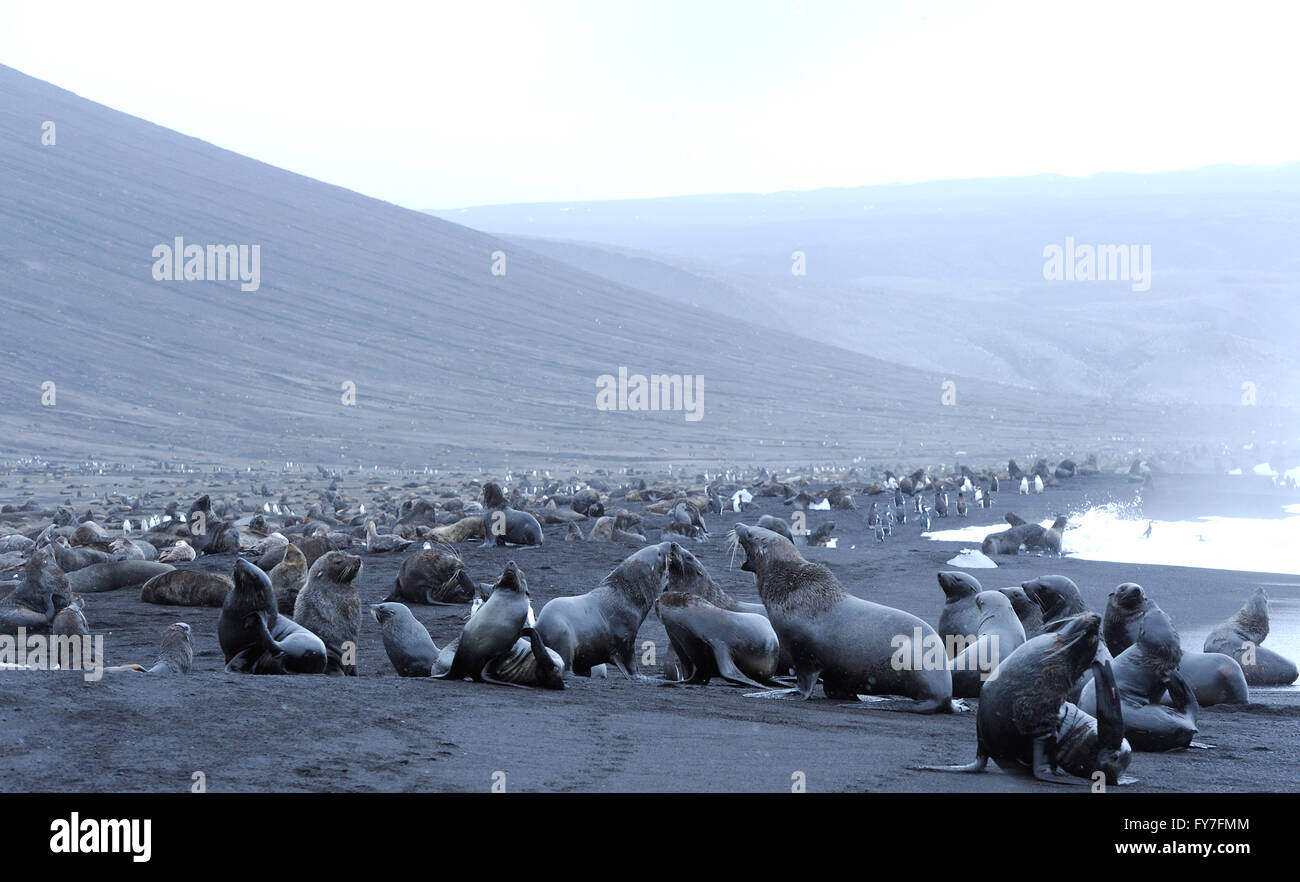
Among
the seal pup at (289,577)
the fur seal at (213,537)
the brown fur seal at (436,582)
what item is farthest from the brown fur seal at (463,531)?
the seal pup at (289,577)

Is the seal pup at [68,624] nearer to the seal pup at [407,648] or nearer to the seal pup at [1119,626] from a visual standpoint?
the seal pup at [407,648]

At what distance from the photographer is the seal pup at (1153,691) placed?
605 centimetres

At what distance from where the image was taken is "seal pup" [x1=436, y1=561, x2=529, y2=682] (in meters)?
7.24

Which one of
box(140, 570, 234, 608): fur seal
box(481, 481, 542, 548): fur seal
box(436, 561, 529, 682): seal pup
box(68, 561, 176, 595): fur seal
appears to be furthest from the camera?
box(481, 481, 542, 548): fur seal

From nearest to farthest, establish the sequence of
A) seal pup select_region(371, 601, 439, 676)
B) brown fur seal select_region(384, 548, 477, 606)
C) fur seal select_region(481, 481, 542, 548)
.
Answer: seal pup select_region(371, 601, 439, 676)
brown fur seal select_region(384, 548, 477, 606)
fur seal select_region(481, 481, 542, 548)

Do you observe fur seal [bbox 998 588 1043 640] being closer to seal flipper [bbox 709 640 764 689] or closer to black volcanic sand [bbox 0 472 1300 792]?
black volcanic sand [bbox 0 472 1300 792]

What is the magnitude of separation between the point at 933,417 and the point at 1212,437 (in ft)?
42.4

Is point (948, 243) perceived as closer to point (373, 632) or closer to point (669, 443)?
point (669, 443)

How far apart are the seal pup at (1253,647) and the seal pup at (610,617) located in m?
3.71

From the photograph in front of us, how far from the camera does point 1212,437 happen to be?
63.0 metres

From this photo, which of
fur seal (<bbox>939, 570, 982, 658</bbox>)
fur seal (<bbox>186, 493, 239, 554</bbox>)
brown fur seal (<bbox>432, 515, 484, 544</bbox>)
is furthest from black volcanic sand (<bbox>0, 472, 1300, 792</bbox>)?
brown fur seal (<bbox>432, 515, 484, 544</bbox>)

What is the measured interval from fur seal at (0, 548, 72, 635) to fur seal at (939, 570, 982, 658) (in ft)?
18.5

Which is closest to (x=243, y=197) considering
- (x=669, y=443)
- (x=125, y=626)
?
(x=669, y=443)

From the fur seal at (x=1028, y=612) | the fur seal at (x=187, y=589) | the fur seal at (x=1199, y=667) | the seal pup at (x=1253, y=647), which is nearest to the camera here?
the fur seal at (x=1199, y=667)
